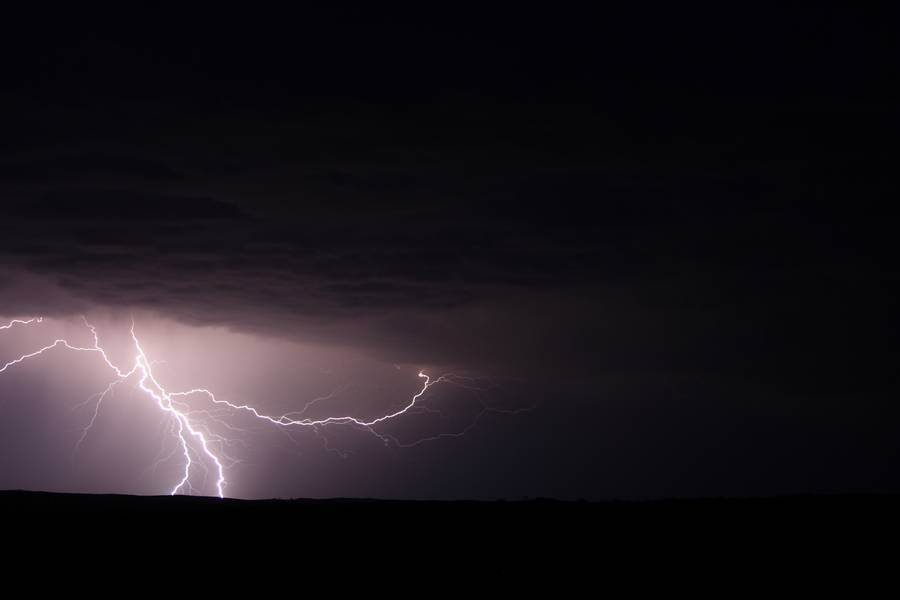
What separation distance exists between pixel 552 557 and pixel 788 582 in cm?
154

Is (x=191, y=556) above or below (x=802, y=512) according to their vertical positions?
below

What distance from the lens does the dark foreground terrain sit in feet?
16.7

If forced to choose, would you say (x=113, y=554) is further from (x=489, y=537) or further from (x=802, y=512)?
(x=802, y=512)

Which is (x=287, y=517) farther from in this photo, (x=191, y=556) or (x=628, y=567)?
(x=628, y=567)

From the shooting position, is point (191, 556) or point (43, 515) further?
point (43, 515)

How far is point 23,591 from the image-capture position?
4527 millimetres

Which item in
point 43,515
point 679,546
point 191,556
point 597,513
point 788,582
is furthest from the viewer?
point 597,513

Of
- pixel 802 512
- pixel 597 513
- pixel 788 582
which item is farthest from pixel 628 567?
pixel 802 512

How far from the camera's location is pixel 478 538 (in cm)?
569

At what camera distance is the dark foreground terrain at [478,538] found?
16.7 feet

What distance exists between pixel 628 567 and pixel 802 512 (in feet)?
8.51

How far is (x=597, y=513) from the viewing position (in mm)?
6590

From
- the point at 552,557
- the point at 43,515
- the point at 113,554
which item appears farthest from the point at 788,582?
the point at 43,515

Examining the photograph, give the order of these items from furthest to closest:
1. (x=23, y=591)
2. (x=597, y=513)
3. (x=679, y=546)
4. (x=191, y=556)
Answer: (x=597, y=513) < (x=679, y=546) < (x=191, y=556) < (x=23, y=591)
